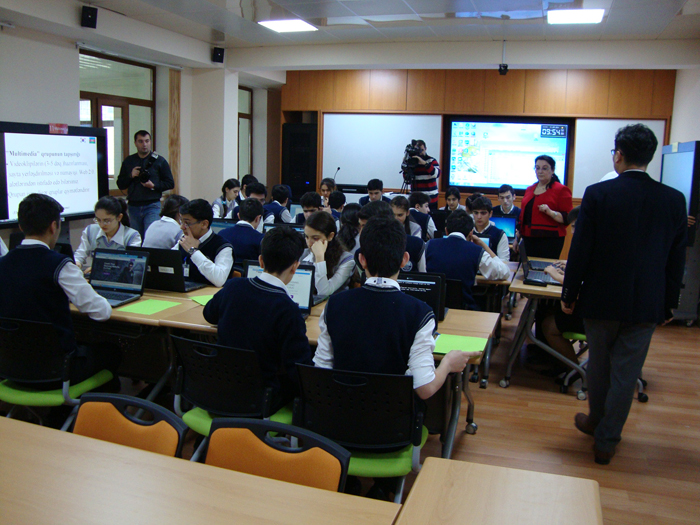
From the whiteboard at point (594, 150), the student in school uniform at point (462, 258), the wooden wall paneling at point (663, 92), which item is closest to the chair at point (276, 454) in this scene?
the student in school uniform at point (462, 258)

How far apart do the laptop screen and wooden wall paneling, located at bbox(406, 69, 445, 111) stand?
7.30m

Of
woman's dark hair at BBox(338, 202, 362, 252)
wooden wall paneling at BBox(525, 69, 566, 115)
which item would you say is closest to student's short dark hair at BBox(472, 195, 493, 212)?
woman's dark hair at BBox(338, 202, 362, 252)

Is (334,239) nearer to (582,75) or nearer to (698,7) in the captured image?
(698,7)

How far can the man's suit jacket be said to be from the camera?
2826 mm

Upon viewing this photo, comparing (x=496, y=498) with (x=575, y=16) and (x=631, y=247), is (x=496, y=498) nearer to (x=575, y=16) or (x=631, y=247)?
(x=631, y=247)

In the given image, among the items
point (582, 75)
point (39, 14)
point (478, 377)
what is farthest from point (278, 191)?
point (582, 75)

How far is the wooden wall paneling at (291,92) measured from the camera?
34.3 feet

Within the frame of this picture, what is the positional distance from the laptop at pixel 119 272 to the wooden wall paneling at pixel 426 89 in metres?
7.30

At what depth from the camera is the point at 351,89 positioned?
10188 mm

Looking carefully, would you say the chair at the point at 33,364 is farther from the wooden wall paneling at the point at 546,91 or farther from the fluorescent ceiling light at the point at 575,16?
the wooden wall paneling at the point at 546,91

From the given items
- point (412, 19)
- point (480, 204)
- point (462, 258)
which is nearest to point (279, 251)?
point (462, 258)

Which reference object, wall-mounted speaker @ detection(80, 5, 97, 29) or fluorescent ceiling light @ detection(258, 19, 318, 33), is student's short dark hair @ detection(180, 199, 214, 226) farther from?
fluorescent ceiling light @ detection(258, 19, 318, 33)

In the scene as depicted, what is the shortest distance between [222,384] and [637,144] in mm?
2227

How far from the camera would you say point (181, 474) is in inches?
58.9
